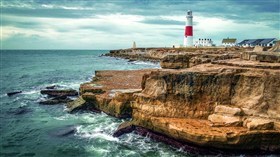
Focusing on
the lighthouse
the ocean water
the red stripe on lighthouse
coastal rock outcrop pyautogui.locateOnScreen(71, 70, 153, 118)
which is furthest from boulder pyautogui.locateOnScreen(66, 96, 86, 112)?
the red stripe on lighthouse

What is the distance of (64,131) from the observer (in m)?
25.5

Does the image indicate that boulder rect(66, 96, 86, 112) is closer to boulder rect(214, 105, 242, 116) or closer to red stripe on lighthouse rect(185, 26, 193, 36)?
boulder rect(214, 105, 242, 116)

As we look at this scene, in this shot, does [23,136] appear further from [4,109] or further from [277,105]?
[277,105]

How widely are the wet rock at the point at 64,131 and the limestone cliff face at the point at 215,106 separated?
5504 mm

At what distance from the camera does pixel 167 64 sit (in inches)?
1335

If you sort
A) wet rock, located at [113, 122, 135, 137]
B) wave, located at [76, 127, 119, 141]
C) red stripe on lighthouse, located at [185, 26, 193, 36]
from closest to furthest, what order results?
wave, located at [76, 127, 119, 141] < wet rock, located at [113, 122, 135, 137] < red stripe on lighthouse, located at [185, 26, 193, 36]

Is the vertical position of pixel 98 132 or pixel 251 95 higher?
pixel 251 95

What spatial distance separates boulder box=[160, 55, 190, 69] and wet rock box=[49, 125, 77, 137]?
1251 cm

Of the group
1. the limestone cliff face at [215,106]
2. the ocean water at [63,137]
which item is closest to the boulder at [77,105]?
the ocean water at [63,137]

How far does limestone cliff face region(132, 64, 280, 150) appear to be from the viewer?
18.9 metres

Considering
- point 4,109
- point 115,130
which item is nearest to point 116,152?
point 115,130

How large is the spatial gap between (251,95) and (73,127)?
14860 millimetres

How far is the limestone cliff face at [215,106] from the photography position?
1889 cm

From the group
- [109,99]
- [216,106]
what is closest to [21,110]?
[109,99]
